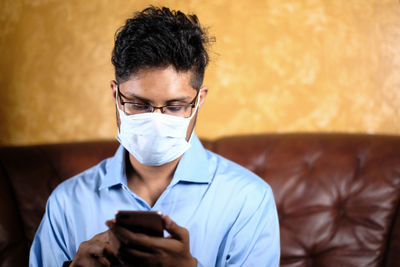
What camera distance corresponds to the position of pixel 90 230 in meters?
1.44

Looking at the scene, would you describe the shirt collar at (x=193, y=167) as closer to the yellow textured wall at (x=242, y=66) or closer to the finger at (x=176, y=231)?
the finger at (x=176, y=231)

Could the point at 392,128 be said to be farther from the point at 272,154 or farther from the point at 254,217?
the point at 254,217

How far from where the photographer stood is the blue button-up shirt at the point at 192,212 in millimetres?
1402

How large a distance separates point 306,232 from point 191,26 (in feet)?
3.16

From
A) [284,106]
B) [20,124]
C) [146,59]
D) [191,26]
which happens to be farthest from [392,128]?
[20,124]

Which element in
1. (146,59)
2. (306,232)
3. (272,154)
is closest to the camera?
(146,59)

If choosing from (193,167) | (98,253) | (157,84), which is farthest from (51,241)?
(157,84)

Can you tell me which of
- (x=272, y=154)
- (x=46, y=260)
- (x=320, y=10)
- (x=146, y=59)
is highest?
(x=320, y=10)

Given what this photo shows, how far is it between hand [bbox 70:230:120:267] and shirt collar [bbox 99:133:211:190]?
0.28 metres

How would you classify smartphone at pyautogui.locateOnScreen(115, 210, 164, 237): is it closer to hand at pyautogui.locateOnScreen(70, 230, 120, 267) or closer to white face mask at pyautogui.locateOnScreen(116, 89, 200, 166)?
hand at pyautogui.locateOnScreen(70, 230, 120, 267)

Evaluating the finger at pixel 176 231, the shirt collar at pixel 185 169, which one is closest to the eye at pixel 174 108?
the shirt collar at pixel 185 169

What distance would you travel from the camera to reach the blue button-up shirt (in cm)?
140

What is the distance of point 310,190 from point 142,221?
36.9 inches

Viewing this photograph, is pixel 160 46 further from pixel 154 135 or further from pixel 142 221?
pixel 142 221
